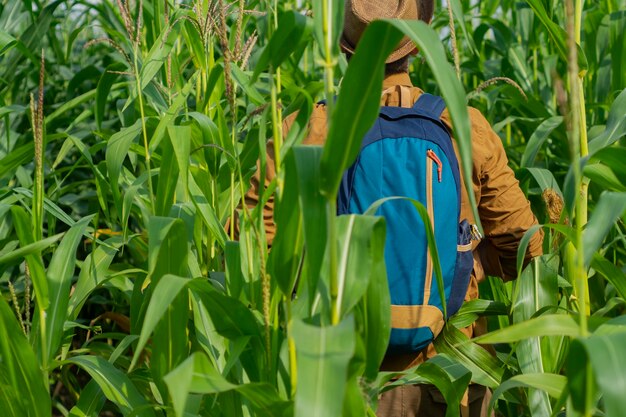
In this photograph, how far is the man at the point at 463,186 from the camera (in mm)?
2217

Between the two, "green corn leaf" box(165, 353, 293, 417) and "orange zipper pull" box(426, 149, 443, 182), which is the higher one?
"orange zipper pull" box(426, 149, 443, 182)

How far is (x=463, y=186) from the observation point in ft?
7.30

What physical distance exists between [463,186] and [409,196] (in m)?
0.17

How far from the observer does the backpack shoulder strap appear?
85.0 inches

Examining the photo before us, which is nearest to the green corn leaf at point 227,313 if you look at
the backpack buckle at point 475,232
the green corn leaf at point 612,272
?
the backpack buckle at point 475,232

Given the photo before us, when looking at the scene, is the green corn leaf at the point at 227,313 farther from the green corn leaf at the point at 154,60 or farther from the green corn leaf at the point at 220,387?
the green corn leaf at the point at 154,60

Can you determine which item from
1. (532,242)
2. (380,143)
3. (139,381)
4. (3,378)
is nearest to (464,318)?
(532,242)

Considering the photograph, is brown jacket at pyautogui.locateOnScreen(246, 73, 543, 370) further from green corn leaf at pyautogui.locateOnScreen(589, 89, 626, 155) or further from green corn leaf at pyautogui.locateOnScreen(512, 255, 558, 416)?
green corn leaf at pyautogui.locateOnScreen(589, 89, 626, 155)

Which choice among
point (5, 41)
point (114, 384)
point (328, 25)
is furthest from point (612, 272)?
point (5, 41)

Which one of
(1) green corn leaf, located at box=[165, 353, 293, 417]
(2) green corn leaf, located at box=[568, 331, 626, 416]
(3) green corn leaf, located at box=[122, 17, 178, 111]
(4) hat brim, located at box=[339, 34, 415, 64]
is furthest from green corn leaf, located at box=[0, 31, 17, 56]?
(2) green corn leaf, located at box=[568, 331, 626, 416]

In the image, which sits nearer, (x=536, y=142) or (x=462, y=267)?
(x=462, y=267)

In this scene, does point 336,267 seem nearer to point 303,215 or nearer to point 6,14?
point 303,215

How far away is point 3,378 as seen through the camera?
218 centimetres

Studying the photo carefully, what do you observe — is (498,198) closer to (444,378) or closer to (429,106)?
(429,106)
